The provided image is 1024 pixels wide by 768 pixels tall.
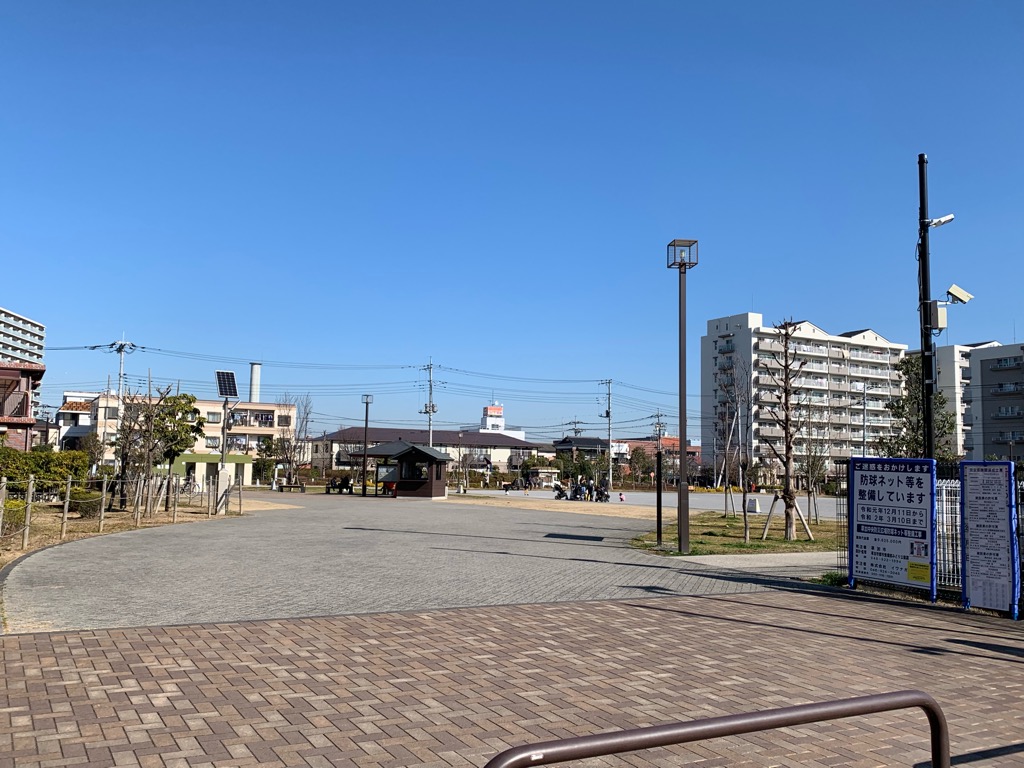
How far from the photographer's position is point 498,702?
5406 mm

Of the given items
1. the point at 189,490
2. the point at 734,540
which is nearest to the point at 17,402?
the point at 189,490

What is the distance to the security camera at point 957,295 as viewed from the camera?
11.4m

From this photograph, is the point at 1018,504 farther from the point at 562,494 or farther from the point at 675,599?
the point at 562,494

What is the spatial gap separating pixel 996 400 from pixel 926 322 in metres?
73.5

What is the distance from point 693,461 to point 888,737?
85.2m

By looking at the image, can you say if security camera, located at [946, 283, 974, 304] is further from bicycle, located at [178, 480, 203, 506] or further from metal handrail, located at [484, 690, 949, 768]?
bicycle, located at [178, 480, 203, 506]

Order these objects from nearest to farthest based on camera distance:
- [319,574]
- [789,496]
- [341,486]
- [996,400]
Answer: [319,574] → [789,496] → [341,486] → [996,400]

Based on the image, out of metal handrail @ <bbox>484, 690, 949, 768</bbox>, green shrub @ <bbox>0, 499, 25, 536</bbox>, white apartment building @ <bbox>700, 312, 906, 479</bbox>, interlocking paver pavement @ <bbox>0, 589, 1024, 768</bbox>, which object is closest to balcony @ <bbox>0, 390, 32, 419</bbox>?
green shrub @ <bbox>0, 499, 25, 536</bbox>

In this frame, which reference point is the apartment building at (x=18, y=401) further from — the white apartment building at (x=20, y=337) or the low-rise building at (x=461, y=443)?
the white apartment building at (x=20, y=337)

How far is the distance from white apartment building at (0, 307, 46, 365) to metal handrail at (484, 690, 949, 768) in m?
159

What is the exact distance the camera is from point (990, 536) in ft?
31.2

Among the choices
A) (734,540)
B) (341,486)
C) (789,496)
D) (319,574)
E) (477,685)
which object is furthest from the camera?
(341,486)

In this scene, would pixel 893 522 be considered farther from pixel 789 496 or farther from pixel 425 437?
pixel 425 437

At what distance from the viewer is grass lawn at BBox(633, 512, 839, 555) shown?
1707 cm
